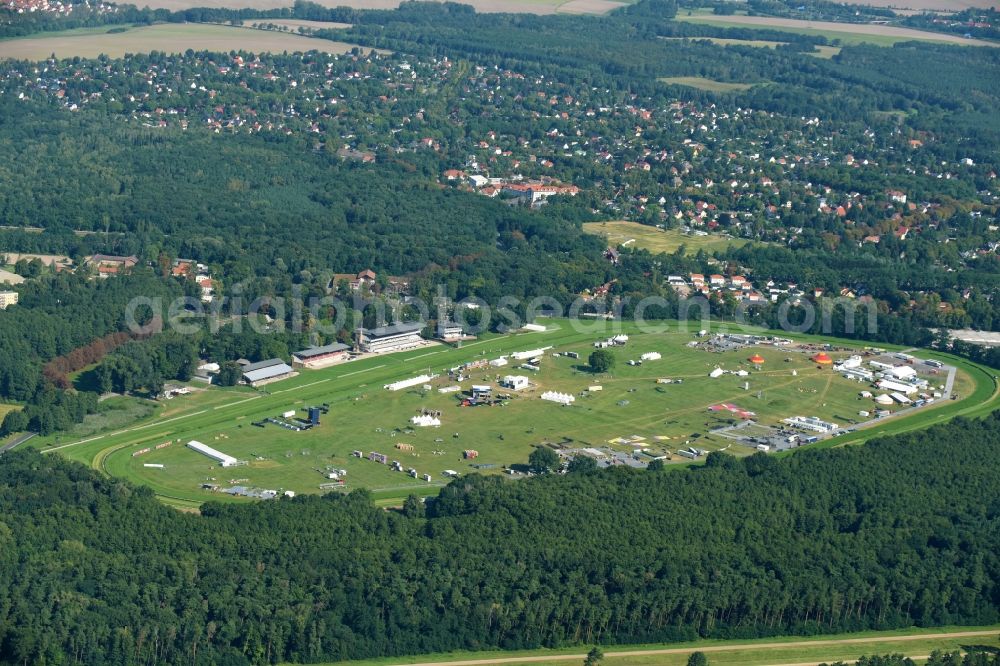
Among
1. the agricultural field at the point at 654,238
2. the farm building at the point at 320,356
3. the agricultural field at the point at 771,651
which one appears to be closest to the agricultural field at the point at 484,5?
the agricultural field at the point at 654,238

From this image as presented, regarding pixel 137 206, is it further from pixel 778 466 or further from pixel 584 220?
pixel 778 466

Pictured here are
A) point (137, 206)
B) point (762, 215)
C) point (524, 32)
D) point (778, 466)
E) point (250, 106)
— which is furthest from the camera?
point (524, 32)

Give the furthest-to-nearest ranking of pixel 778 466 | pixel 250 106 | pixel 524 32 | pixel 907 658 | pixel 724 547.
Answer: pixel 524 32, pixel 250 106, pixel 778 466, pixel 724 547, pixel 907 658

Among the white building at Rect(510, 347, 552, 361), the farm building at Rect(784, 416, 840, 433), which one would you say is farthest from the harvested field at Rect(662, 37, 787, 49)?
the farm building at Rect(784, 416, 840, 433)

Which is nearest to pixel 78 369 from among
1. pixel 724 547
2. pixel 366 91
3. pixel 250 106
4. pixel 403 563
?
pixel 403 563

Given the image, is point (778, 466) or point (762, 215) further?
point (762, 215)

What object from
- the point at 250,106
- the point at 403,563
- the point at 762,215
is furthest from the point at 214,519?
the point at 250,106
